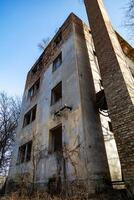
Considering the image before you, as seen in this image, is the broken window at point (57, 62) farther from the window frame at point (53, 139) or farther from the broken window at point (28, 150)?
the broken window at point (28, 150)

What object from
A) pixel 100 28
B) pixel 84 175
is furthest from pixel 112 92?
pixel 100 28

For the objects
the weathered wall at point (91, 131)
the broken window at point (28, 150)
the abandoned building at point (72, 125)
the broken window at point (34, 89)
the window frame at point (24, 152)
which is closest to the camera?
the weathered wall at point (91, 131)

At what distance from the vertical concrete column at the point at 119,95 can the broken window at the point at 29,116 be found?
26.1ft

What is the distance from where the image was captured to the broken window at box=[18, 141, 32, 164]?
1151 cm

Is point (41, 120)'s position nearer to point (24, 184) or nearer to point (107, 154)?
point (24, 184)

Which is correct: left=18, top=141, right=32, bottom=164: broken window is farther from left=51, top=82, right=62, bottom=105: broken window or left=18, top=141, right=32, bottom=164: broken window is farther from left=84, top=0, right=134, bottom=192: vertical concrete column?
left=84, top=0, right=134, bottom=192: vertical concrete column

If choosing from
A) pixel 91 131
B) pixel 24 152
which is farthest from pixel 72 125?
pixel 24 152

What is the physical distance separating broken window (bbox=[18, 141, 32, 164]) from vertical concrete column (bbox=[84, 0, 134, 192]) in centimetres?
788

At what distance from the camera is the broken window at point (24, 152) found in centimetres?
1151

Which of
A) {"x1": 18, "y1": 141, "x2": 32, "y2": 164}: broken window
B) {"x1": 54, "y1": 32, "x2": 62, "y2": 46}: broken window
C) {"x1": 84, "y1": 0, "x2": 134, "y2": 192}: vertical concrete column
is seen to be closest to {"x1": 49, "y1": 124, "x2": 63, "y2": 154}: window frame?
{"x1": 18, "y1": 141, "x2": 32, "y2": 164}: broken window

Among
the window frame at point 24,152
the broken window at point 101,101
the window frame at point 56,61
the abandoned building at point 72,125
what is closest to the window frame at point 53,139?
the abandoned building at point 72,125

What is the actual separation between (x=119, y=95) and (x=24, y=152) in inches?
377

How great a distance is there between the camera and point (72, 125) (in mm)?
7730

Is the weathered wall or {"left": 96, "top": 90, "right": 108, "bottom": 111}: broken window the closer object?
the weathered wall
